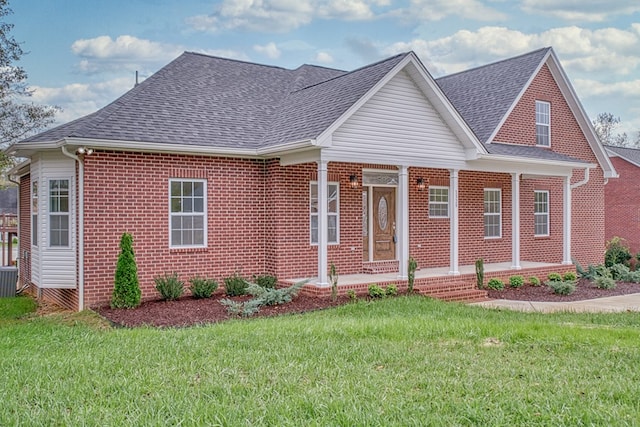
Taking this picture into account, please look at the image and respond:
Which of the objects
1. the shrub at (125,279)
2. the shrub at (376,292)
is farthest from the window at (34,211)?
the shrub at (376,292)

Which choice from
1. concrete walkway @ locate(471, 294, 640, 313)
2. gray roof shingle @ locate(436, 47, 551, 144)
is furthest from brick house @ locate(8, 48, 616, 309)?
concrete walkway @ locate(471, 294, 640, 313)

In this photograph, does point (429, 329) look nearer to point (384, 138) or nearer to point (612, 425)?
point (612, 425)

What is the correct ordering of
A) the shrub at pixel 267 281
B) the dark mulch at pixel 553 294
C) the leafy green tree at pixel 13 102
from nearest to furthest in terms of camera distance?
the shrub at pixel 267 281, the dark mulch at pixel 553 294, the leafy green tree at pixel 13 102

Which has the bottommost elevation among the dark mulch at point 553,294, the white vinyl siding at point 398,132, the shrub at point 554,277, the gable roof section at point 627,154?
the dark mulch at point 553,294

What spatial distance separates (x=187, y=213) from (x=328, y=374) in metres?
7.77

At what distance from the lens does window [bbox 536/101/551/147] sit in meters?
18.7

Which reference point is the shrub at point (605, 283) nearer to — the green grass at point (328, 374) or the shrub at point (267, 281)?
the green grass at point (328, 374)

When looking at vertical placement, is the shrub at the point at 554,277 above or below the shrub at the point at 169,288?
below

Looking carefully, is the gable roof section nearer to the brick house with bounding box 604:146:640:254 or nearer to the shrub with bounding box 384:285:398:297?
the brick house with bounding box 604:146:640:254

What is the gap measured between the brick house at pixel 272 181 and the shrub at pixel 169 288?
1.10 feet

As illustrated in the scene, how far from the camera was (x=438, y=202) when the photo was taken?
647 inches

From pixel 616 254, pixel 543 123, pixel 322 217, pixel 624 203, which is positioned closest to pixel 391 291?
pixel 322 217

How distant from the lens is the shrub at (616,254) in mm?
21969

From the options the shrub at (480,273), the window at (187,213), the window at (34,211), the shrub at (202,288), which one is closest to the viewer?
the shrub at (202,288)
